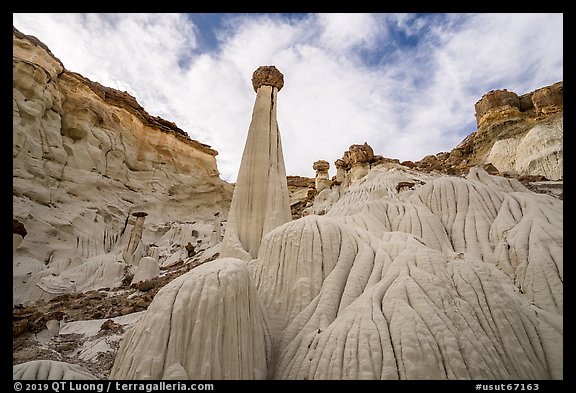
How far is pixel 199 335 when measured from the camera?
13.8 ft

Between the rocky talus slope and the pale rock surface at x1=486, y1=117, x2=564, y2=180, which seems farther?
the pale rock surface at x1=486, y1=117, x2=564, y2=180

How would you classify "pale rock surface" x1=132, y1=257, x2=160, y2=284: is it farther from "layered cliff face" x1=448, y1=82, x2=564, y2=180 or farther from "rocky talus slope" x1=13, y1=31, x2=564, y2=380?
"layered cliff face" x1=448, y1=82, x2=564, y2=180

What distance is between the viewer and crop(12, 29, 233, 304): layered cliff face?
18.5 meters

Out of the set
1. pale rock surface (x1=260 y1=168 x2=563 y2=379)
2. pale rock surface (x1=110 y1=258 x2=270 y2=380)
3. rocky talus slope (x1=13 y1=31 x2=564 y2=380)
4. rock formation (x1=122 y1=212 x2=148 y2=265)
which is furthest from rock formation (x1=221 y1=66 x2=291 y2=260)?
rock formation (x1=122 y1=212 x2=148 y2=265)

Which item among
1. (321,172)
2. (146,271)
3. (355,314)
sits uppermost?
(321,172)

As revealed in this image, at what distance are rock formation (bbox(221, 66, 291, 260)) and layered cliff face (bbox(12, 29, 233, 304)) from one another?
29.5 feet

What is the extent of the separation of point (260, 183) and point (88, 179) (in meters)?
19.1

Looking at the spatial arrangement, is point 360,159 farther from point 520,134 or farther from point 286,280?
point 286,280

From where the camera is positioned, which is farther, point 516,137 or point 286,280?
point 516,137

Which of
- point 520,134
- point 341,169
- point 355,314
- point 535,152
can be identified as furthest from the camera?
point 341,169

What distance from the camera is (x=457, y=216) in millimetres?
10391

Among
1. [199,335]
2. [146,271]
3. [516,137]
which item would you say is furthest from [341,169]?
[199,335]
